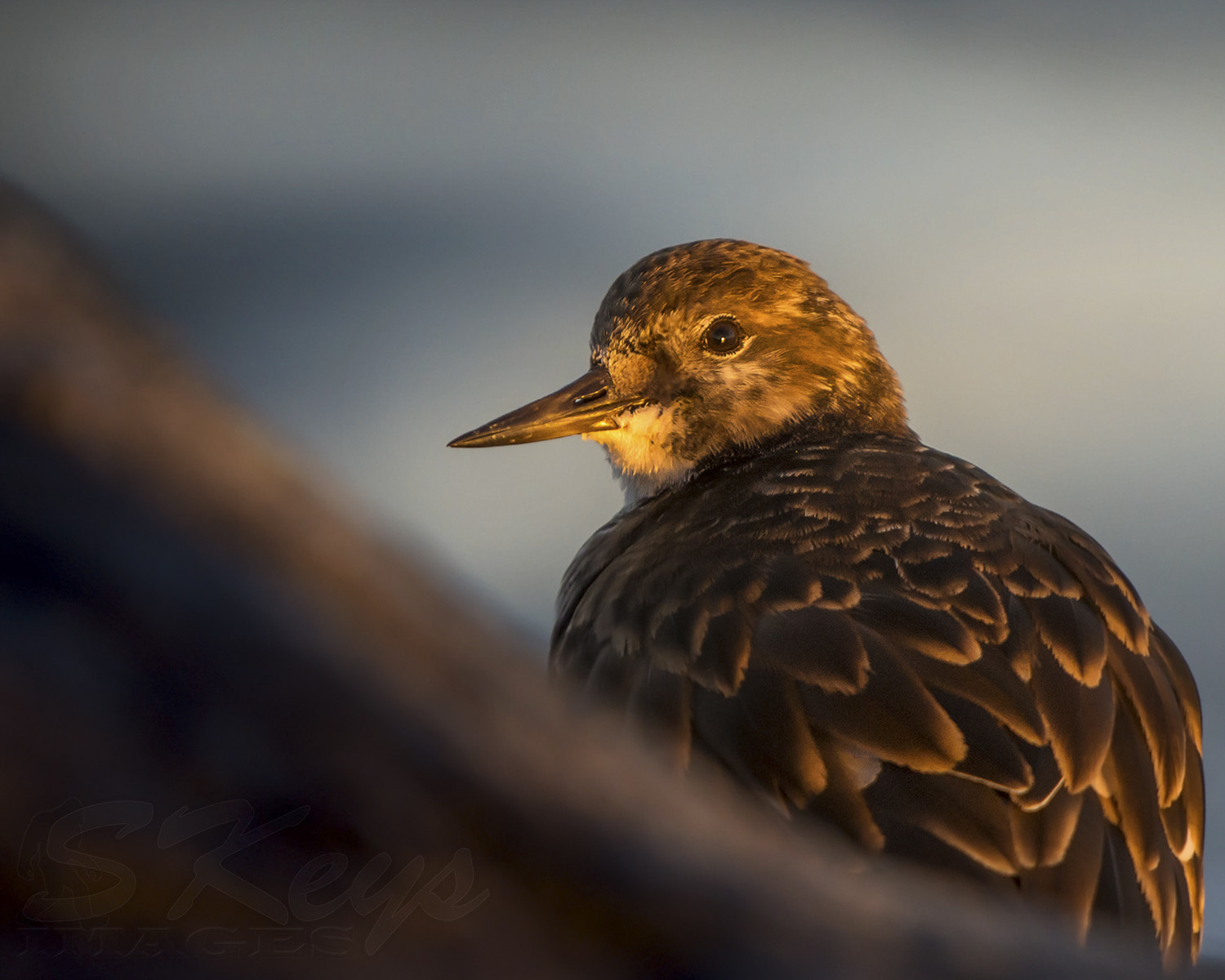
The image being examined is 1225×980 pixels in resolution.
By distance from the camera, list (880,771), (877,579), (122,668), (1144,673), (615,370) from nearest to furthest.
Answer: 1. (122,668)
2. (880,771)
3. (877,579)
4. (1144,673)
5. (615,370)

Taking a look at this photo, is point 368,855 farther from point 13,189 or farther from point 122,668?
point 13,189

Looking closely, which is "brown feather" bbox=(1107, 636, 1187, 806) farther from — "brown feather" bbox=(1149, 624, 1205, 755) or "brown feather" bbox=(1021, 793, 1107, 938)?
"brown feather" bbox=(1021, 793, 1107, 938)

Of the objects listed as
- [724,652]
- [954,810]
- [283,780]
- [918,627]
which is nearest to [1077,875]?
[954,810]

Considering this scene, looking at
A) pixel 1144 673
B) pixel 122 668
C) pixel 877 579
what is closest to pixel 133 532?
pixel 122 668

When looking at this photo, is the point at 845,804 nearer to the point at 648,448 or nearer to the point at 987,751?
the point at 987,751

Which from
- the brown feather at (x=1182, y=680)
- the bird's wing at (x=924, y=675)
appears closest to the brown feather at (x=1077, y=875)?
the bird's wing at (x=924, y=675)

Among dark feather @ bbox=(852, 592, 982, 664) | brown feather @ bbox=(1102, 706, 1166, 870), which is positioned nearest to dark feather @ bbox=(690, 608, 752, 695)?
dark feather @ bbox=(852, 592, 982, 664)
